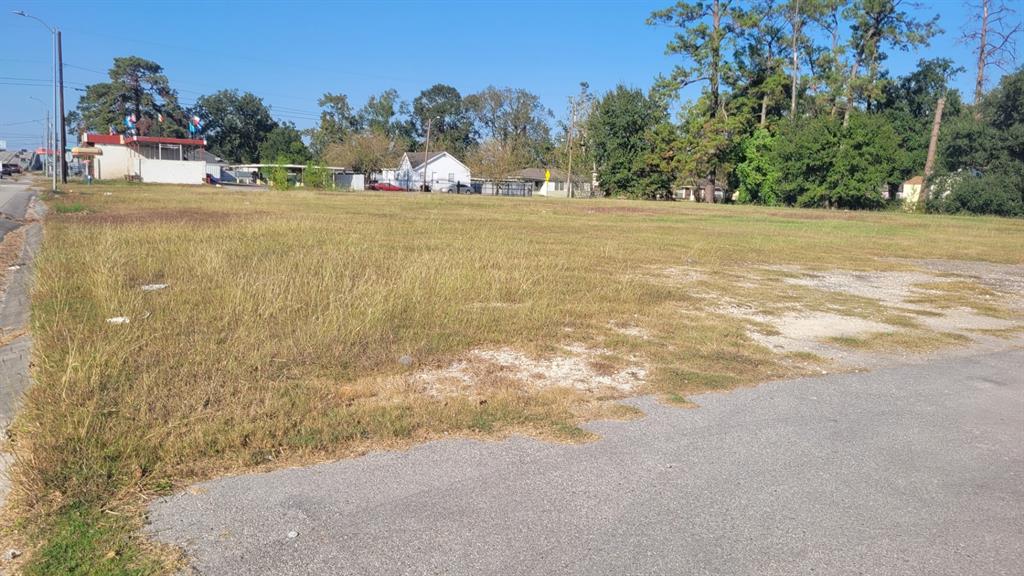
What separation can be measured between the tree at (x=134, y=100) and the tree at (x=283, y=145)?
536 inches

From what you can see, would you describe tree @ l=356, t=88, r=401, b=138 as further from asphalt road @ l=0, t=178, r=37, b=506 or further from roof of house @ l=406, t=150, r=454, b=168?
asphalt road @ l=0, t=178, r=37, b=506

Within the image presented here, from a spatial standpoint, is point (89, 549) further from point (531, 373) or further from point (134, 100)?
point (134, 100)

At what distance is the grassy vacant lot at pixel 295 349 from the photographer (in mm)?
4285

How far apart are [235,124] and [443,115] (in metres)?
38.7

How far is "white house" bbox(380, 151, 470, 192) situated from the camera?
323ft

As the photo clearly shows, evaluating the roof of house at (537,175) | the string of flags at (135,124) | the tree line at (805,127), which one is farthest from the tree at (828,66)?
the string of flags at (135,124)

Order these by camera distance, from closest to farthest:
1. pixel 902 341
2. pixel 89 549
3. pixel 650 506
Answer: pixel 89 549 → pixel 650 506 → pixel 902 341

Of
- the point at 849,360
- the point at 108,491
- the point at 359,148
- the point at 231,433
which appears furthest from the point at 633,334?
the point at 359,148

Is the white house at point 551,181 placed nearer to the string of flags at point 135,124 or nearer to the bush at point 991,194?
the bush at point 991,194

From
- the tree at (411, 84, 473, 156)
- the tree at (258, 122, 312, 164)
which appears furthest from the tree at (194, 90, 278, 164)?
the tree at (411, 84, 473, 156)

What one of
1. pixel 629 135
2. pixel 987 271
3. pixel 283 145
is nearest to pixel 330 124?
pixel 283 145

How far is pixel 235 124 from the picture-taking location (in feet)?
422

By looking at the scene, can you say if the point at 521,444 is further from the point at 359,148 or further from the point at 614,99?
the point at 359,148

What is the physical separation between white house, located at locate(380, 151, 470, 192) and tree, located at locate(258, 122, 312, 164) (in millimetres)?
22738
